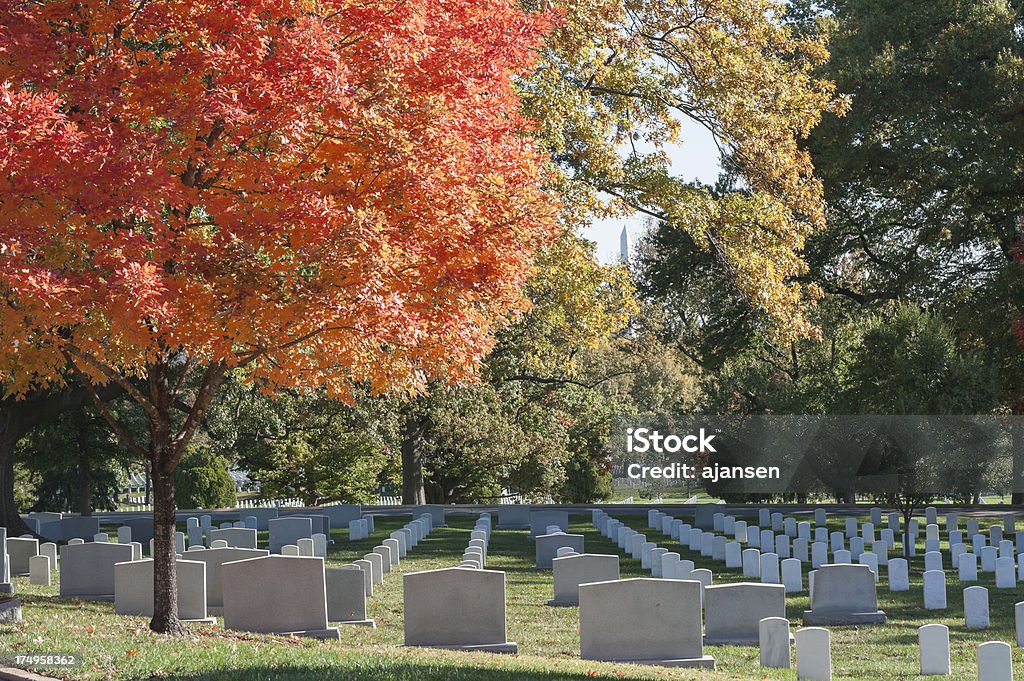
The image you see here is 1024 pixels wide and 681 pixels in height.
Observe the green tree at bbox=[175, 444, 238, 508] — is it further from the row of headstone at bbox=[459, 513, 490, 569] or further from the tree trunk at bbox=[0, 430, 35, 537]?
the row of headstone at bbox=[459, 513, 490, 569]

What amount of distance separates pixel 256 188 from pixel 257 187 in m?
0.04

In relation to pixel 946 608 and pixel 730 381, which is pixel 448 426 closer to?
pixel 730 381

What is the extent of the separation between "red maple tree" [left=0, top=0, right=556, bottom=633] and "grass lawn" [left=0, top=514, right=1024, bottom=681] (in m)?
1.31

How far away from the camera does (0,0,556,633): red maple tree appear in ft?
31.7

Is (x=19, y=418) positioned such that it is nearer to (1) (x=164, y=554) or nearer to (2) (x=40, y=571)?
(2) (x=40, y=571)

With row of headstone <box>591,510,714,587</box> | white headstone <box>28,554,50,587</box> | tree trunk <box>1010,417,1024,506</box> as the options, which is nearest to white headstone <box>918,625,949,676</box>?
row of headstone <box>591,510,714,587</box>

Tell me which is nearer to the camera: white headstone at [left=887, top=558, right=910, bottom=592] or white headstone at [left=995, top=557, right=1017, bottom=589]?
white headstone at [left=887, top=558, right=910, bottom=592]

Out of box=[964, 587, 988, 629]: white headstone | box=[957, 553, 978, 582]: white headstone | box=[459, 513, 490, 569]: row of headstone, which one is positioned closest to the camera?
box=[964, 587, 988, 629]: white headstone

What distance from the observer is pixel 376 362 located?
11391 millimetres

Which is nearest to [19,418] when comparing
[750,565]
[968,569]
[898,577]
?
[750,565]

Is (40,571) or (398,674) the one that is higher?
(398,674)

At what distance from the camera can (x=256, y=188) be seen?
10.3 meters

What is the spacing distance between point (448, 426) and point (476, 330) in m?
24.4

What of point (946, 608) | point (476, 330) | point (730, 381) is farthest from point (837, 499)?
point (476, 330)
